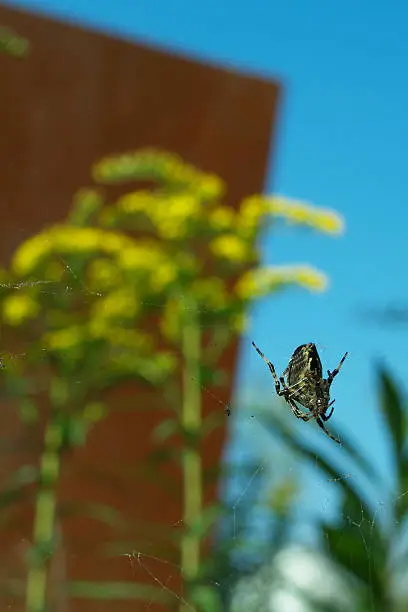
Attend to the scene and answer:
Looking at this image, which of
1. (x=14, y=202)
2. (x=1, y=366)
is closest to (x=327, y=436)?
(x=1, y=366)

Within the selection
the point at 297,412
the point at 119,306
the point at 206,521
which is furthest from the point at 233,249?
the point at 297,412

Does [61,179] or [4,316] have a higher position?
[61,179]

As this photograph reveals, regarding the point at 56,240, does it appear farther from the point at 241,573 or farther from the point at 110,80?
the point at 110,80

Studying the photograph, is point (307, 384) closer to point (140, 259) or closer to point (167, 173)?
point (140, 259)

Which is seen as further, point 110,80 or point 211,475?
point 110,80

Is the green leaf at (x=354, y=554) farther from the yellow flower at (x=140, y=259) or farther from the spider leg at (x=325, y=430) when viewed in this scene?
the yellow flower at (x=140, y=259)

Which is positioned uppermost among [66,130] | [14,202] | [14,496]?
[66,130]
